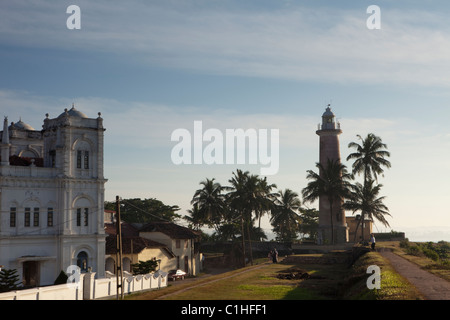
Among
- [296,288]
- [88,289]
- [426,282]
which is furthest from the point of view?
[296,288]

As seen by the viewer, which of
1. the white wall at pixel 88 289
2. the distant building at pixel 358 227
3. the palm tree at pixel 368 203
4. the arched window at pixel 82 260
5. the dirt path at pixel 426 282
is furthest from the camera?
the distant building at pixel 358 227

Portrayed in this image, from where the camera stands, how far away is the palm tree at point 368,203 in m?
67.1

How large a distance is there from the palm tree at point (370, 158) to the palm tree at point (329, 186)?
3.09m

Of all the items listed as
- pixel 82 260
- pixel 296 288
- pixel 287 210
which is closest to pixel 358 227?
pixel 287 210

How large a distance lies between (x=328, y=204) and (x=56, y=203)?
35.4 metres

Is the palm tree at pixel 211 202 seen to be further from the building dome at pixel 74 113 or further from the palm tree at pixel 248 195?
the building dome at pixel 74 113

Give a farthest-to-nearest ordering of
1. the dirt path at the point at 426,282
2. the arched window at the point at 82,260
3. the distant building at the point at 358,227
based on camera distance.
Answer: the distant building at the point at 358,227, the arched window at the point at 82,260, the dirt path at the point at 426,282

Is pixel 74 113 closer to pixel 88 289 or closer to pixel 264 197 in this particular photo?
pixel 88 289

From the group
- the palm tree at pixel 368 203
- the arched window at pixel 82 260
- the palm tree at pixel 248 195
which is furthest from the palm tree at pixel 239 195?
the arched window at pixel 82 260

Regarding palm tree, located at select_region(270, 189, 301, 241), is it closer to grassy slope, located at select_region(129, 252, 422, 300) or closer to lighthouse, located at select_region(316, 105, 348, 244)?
lighthouse, located at select_region(316, 105, 348, 244)

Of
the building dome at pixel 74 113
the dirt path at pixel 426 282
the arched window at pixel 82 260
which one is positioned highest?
the building dome at pixel 74 113

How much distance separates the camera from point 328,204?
2753 inches

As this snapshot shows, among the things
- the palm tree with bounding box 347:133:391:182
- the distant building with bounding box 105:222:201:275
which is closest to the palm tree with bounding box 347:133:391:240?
the palm tree with bounding box 347:133:391:182

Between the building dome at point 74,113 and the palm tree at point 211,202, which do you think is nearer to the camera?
the building dome at point 74,113
